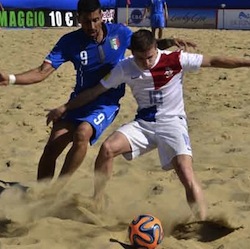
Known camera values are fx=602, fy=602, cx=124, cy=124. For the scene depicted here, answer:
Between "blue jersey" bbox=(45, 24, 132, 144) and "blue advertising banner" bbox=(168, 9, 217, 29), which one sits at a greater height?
"blue jersey" bbox=(45, 24, 132, 144)

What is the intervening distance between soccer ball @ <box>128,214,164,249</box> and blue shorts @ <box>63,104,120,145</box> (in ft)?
4.05

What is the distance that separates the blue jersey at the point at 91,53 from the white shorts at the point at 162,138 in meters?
0.62

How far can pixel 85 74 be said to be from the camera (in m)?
5.21

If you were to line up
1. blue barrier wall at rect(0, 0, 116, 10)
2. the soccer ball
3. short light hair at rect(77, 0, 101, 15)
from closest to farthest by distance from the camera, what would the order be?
the soccer ball
short light hair at rect(77, 0, 101, 15)
blue barrier wall at rect(0, 0, 116, 10)

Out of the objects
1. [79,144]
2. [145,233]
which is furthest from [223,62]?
[145,233]

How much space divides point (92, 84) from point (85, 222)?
4.08ft

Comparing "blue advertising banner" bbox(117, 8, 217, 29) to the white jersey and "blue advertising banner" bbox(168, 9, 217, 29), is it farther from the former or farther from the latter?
the white jersey

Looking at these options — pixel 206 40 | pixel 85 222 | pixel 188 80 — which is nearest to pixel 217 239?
pixel 85 222

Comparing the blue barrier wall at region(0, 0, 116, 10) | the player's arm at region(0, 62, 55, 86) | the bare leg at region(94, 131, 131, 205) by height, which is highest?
the player's arm at region(0, 62, 55, 86)

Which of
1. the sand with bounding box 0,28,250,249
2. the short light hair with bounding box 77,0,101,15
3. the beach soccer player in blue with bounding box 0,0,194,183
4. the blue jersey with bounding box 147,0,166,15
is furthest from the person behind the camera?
the blue jersey with bounding box 147,0,166,15

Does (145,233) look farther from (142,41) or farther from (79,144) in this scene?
(142,41)

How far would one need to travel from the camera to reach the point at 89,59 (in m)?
5.16

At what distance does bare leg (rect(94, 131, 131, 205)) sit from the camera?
4.64 meters

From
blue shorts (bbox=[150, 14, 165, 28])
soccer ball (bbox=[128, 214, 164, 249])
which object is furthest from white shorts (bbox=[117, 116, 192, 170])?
blue shorts (bbox=[150, 14, 165, 28])
